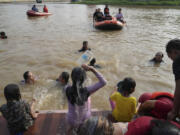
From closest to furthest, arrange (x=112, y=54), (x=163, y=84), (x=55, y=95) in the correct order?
1. (x=55, y=95)
2. (x=163, y=84)
3. (x=112, y=54)

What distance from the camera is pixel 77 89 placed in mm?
2158

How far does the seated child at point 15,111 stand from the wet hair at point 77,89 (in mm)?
726

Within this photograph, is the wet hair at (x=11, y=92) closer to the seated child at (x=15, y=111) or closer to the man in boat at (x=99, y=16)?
the seated child at (x=15, y=111)

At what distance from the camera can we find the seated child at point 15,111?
228cm

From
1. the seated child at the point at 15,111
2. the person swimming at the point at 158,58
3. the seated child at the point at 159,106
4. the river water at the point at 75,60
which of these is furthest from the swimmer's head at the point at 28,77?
the person swimming at the point at 158,58

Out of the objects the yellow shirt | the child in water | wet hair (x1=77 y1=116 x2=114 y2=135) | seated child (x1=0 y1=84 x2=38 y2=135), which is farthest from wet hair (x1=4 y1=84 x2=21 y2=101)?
the yellow shirt

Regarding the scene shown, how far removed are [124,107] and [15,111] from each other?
1621 mm

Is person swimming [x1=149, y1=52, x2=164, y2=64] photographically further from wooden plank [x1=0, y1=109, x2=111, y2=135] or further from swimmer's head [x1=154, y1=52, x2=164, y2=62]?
wooden plank [x1=0, y1=109, x2=111, y2=135]

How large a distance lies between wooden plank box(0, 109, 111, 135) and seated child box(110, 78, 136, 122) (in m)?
0.45

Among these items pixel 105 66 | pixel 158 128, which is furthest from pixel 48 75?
pixel 158 128

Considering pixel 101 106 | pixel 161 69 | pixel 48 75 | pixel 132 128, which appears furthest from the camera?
pixel 161 69

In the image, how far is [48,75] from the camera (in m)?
5.33

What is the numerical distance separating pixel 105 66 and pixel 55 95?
2.25m

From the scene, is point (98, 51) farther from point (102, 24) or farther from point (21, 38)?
point (21, 38)
